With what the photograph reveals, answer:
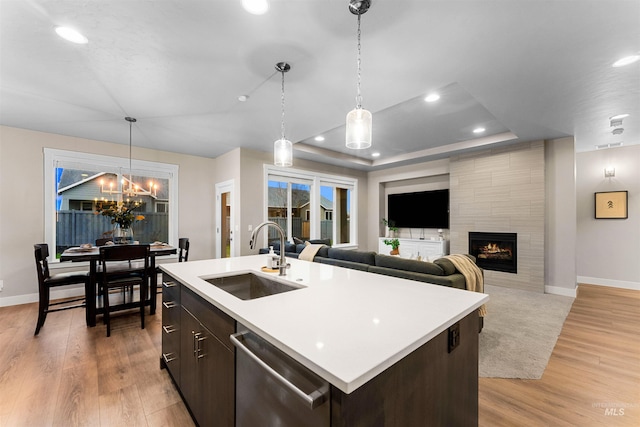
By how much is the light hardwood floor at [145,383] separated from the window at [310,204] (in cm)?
315

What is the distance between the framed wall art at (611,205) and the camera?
4.89 meters

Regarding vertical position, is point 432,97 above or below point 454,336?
above

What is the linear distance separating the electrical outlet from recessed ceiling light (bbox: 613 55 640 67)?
283 cm

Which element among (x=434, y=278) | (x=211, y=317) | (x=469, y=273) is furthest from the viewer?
(x=469, y=273)

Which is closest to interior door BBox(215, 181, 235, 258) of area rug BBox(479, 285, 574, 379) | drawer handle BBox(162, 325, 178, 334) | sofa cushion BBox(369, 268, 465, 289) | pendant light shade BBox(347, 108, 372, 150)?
drawer handle BBox(162, 325, 178, 334)

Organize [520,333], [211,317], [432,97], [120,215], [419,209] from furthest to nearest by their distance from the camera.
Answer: [419,209], [120,215], [432,97], [520,333], [211,317]

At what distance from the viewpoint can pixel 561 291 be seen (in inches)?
176

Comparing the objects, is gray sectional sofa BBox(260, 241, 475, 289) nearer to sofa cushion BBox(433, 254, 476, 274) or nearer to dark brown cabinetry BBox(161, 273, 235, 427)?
sofa cushion BBox(433, 254, 476, 274)

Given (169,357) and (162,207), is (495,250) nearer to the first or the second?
(169,357)

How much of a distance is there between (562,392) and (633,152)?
17.9ft

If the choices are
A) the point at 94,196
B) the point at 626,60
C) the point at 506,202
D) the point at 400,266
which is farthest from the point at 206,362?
the point at 506,202

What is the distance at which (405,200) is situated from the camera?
6762 mm

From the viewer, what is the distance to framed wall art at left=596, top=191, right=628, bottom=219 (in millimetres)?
4895

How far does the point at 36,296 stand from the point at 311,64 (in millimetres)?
5271
